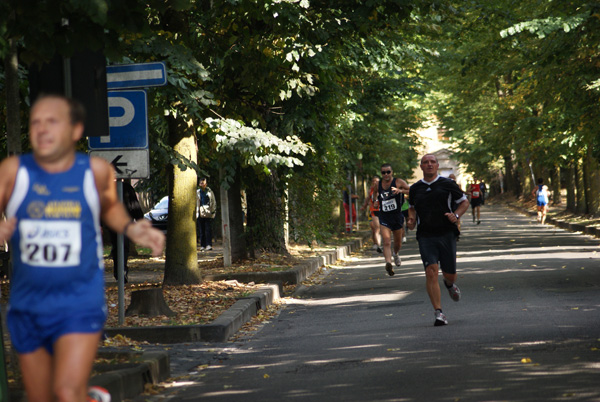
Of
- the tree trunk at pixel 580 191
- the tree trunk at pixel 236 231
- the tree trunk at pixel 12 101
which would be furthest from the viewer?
the tree trunk at pixel 580 191

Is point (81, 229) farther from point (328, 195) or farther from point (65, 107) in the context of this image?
point (328, 195)

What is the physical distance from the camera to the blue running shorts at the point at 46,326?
4.15 metres

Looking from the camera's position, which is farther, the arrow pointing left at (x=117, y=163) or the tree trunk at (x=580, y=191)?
the tree trunk at (x=580, y=191)

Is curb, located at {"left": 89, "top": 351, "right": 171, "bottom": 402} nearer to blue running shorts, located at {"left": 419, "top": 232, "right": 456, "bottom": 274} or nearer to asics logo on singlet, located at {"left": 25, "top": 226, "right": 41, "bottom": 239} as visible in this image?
asics logo on singlet, located at {"left": 25, "top": 226, "right": 41, "bottom": 239}

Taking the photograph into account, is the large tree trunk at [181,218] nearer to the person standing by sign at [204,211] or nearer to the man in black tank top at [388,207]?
the man in black tank top at [388,207]

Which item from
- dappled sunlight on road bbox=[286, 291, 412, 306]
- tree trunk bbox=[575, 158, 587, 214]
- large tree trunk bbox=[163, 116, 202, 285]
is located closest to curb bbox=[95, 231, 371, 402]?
dappled sunlight on road bbox=[286, 291, 412, 306]

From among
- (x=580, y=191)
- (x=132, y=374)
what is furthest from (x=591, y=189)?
(x=132, y=374)

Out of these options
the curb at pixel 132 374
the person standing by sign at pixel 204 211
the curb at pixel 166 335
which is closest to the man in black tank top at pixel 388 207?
the curb at pixel 166 335

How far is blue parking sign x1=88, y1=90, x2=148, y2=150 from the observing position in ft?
34.5

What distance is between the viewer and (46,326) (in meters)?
4.15

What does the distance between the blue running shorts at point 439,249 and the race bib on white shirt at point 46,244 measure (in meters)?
7.12

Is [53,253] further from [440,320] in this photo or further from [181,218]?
[181,218]

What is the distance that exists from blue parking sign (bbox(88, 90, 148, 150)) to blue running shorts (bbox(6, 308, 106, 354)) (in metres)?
6.35

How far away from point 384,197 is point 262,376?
10.2 meters
